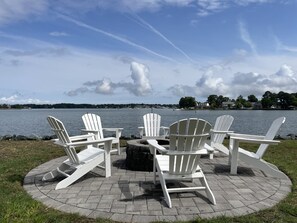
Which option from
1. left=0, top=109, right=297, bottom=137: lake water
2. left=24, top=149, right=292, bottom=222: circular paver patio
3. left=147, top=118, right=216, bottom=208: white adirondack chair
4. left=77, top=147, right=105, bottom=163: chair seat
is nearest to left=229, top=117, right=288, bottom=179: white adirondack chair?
left=24, top=149, right=292, bottom=222: circular paver patio

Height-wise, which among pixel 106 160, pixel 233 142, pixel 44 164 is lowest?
pixel 44 164

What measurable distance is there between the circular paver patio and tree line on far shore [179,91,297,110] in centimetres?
5714

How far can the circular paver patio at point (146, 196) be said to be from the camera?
3361mm

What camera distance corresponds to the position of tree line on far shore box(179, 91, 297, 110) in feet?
215

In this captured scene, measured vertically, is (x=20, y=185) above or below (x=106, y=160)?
below

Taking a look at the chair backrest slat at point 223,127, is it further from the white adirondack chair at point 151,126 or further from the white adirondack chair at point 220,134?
the white adirondack chair at point 151,126

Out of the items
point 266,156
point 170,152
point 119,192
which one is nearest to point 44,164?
point 119,192

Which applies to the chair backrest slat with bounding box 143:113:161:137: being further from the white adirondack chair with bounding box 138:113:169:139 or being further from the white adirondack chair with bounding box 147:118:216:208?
the white adirondack chair with bounding box 147:118:216:208

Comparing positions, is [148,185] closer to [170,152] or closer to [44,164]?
[170,152]

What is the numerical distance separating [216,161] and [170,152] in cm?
293

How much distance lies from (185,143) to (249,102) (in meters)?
83.6

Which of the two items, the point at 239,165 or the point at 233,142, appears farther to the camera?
the point at 239,165

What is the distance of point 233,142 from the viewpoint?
17.4ft

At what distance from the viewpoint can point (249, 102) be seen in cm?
8212
